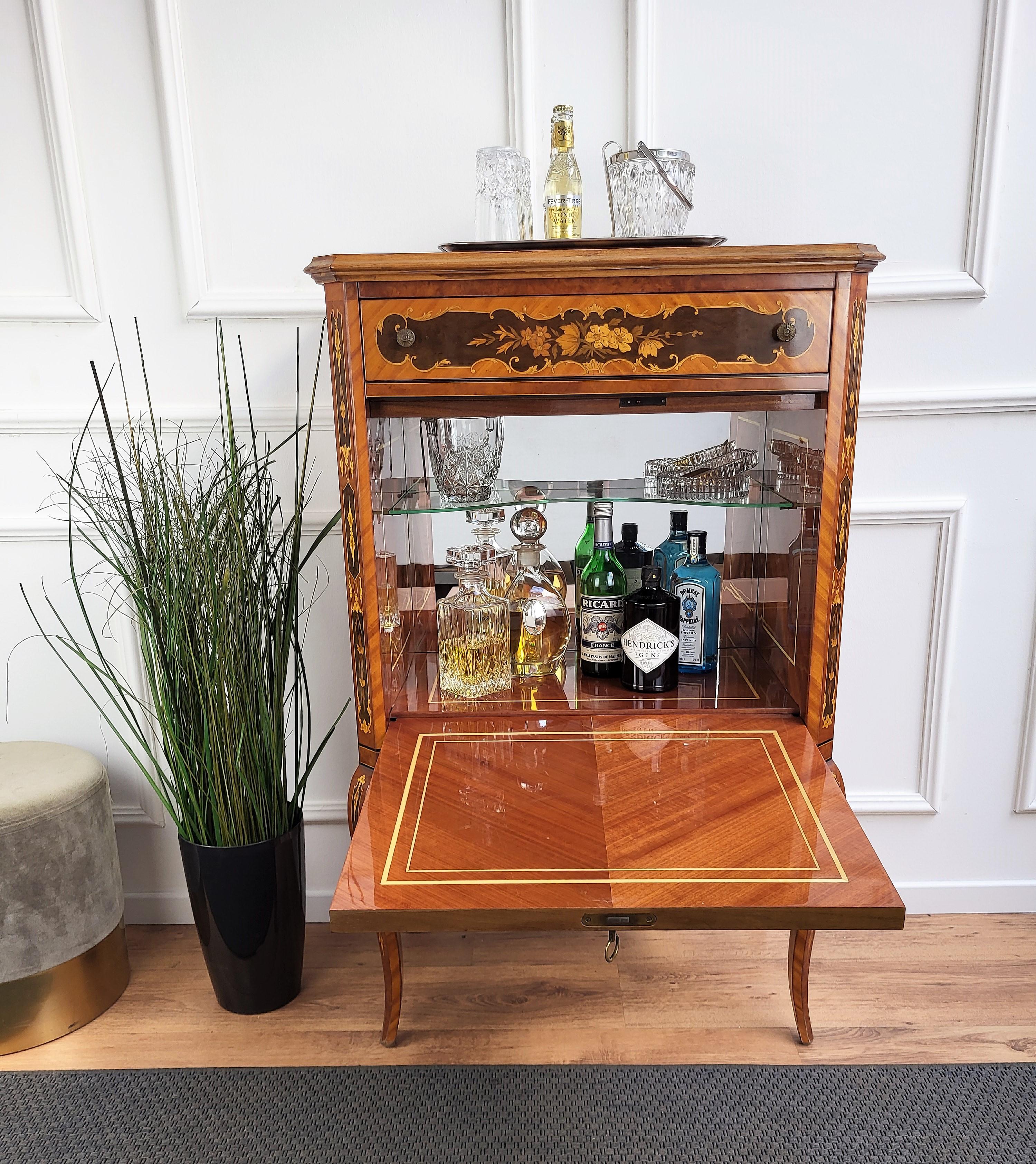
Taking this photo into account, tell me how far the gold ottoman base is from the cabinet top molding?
1456 millimetres

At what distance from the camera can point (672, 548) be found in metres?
1.86

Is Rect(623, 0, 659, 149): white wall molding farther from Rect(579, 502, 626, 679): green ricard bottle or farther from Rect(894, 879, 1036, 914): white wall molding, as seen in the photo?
Rect(894, 879, 1036, 914): white wall molding

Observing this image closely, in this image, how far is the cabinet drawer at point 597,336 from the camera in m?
1.44

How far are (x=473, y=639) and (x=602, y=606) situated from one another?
26cm

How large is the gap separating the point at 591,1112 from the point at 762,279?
145 centimetres

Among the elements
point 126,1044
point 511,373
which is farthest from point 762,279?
point 126,1044

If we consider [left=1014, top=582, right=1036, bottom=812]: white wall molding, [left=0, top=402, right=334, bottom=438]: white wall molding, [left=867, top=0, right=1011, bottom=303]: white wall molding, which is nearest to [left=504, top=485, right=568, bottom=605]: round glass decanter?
[left=0, top=402, right=334, bottom=438]: white wall molding

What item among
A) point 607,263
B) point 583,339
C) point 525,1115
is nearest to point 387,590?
point 583,339

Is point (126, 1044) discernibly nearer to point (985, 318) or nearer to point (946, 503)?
point (946, 503)

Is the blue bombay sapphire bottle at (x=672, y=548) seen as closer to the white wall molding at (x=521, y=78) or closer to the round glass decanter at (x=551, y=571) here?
the round glass decanter at (x=551, y=571)

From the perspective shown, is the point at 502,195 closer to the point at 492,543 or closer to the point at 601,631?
the point at 492,543

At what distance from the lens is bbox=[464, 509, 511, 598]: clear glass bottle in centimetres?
180

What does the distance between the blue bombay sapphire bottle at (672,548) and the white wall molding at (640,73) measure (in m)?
0.70

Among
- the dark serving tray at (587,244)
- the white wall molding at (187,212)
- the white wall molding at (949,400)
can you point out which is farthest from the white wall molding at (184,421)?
the white wall molding at (949,400)
